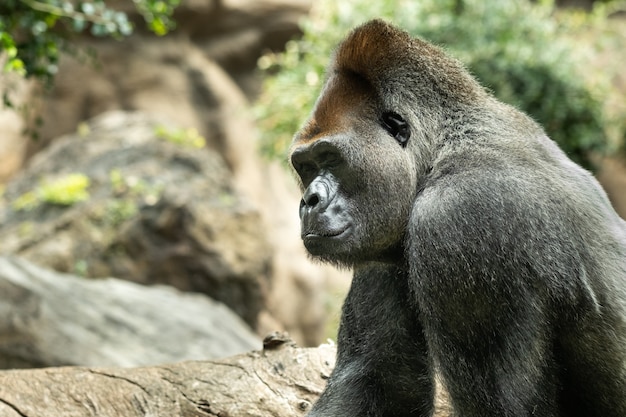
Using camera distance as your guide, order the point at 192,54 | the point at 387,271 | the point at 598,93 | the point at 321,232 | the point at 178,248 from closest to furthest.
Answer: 1. the point at 321,232
2. the point at 387,271
3. the point at 178,248
4. the point at 598,93
5. the point at 192,54

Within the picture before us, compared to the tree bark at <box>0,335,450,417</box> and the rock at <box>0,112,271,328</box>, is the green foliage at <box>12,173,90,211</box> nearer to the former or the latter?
the rock at <box>0,112,271,328</box>

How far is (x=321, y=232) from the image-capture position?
3.82m

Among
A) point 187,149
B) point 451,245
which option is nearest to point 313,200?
point 451,245

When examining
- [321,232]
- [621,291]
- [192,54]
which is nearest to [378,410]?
[321,232]

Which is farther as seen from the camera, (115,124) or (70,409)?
(115,124)

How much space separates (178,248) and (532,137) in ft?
21.3

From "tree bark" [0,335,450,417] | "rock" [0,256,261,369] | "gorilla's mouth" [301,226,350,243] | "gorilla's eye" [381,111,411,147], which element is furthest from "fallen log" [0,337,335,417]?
"rock" [0,256,261,369]

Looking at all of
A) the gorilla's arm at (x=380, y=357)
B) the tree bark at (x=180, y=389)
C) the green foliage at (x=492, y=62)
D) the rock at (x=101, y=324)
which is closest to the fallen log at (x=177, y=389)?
the tree bark at (x=180, y=389)

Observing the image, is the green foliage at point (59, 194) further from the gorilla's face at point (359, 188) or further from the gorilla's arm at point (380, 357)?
the gorilla's face at point (359, 188)

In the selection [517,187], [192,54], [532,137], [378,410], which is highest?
[192,54]

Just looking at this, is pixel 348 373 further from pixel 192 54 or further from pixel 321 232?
pixel 192 54

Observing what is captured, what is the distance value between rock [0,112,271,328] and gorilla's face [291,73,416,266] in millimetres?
6043

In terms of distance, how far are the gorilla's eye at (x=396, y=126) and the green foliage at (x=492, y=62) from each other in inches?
241

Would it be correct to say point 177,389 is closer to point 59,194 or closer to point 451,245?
point 451,245
